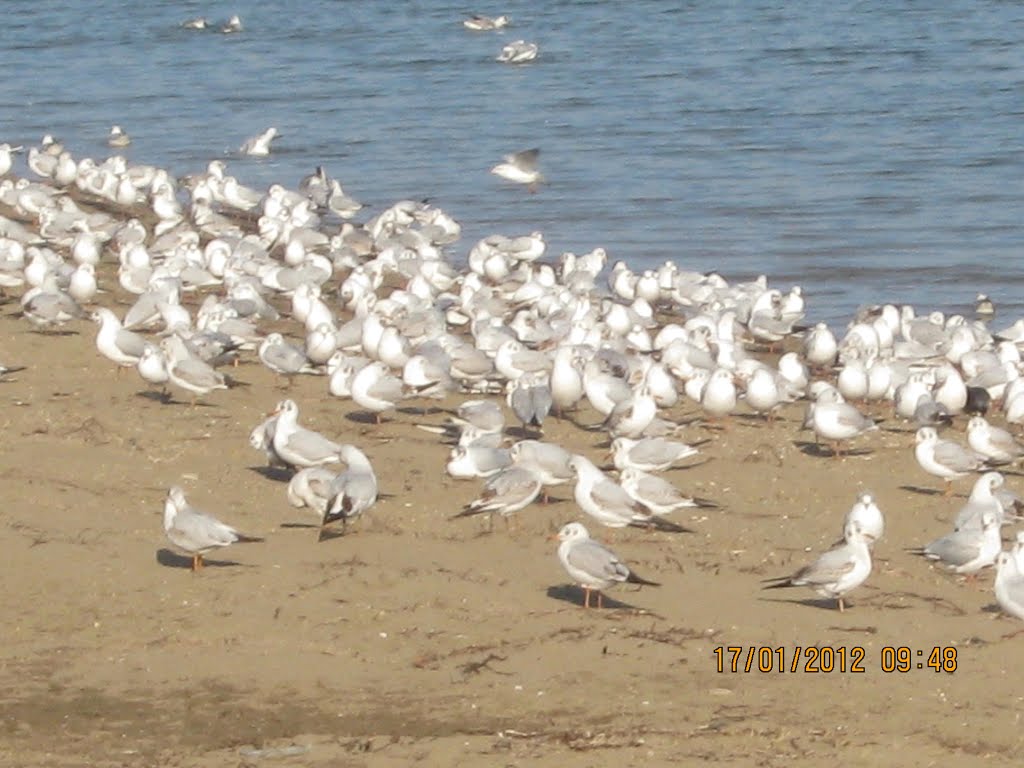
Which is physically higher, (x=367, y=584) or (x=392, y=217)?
(x=367, y=584)

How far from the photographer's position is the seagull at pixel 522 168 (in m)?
22.1

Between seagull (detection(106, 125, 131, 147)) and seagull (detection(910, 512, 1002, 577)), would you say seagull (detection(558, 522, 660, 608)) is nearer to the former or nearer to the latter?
seagull (detection(910, 512, 1002, 577))

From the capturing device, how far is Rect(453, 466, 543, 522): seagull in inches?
384

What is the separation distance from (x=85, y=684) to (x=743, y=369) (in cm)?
680

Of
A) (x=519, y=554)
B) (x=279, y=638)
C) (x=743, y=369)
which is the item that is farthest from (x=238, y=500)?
(x=743, y=369)

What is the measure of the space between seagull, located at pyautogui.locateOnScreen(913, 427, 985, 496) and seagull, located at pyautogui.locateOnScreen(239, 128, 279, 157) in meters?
15.1

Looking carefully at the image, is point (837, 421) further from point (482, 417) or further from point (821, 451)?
point (482, 417)

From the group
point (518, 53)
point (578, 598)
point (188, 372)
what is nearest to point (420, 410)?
point (188, 372)

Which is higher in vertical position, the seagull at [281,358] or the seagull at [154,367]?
the seagull at [154,367]

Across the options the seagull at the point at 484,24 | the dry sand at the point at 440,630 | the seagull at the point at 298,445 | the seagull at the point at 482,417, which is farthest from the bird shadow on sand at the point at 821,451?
the seagull at the point at 484,24

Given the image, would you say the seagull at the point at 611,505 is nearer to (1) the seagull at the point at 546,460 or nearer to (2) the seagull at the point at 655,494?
(2) the seagull at the point at 655,494

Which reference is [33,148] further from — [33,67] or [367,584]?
[367,584]

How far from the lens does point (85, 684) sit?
7398mm

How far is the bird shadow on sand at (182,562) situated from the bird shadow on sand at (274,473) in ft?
5.38
